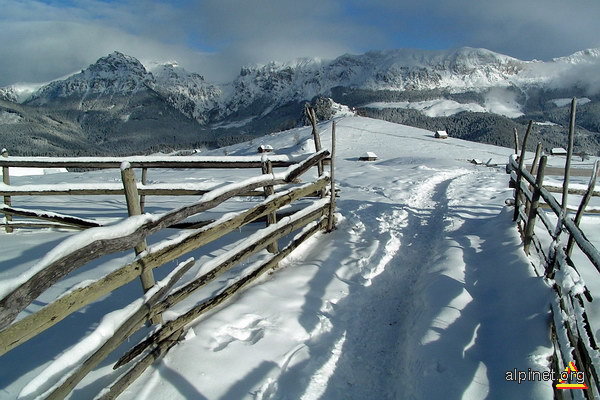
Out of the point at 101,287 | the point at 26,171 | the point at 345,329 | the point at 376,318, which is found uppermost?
the point at 101,287

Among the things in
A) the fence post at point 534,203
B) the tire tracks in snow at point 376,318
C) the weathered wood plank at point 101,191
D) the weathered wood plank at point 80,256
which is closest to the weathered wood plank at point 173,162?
the weathered wood plank at point 101,191

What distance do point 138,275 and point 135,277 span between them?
0.22 ft

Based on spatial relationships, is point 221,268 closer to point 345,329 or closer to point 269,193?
point 269,193

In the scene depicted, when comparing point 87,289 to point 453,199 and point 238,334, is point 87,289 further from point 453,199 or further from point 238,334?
point 453,199

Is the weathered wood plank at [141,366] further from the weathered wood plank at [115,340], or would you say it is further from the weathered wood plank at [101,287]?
the weathered wood plank at [101,287]

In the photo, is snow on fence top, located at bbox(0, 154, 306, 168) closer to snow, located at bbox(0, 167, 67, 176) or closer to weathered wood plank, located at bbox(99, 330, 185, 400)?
weathered wood plank, located at bbox(99, 330, 185, 400)

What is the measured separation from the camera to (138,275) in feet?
10.7

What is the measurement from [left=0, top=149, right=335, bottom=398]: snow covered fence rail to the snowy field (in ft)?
0.53

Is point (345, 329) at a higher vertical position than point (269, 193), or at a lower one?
lower

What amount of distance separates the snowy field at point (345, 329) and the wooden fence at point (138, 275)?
0.55 ft

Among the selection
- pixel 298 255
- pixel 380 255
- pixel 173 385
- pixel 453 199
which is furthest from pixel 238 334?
pixel 453 199

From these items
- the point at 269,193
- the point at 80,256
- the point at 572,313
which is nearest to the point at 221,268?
the point at 269,193

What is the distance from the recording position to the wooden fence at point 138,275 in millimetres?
2213

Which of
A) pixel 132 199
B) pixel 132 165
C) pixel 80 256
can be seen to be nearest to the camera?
pixel 80 256
